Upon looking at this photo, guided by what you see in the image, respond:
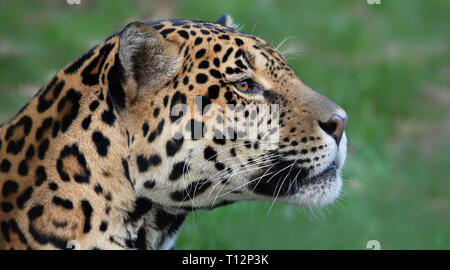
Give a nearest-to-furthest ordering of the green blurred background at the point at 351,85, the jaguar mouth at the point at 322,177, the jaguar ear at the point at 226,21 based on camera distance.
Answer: the jaguar mouth at the point at 322,177 < the jaguar ear at the point at 226,21 < the green blurred background at the point at 351,85

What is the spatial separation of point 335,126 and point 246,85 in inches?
27.3

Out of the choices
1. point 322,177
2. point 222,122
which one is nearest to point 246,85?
point 222,122

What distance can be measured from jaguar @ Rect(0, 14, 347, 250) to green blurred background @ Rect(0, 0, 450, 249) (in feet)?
11.1

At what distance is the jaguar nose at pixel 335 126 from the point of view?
16.5ft

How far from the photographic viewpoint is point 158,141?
4812mm

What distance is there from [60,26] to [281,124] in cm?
1079

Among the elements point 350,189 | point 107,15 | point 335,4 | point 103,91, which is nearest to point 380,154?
point 350,189

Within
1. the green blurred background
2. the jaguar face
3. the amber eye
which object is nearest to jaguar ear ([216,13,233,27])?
the jaguar face

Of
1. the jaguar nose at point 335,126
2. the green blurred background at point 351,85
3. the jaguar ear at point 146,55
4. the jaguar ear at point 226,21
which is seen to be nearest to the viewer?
the jaguar ear at point 146,55

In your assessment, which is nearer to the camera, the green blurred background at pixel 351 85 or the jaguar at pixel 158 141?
the jaguar at pixel 158 141

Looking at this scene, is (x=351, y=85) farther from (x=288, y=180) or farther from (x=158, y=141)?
(x=158, y=141)

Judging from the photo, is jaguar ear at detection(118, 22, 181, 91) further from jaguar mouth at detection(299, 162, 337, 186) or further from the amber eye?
jaguar mouth at detection(299, 162, 337, 186)

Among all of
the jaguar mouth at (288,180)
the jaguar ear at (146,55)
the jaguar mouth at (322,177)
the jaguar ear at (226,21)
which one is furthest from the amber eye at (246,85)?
the jaguar ear at (226,21)

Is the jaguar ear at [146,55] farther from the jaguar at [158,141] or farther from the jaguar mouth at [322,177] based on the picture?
the jaguar mouth at [322,177]
